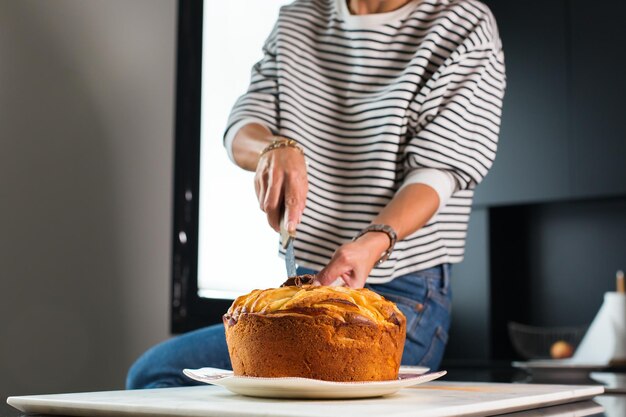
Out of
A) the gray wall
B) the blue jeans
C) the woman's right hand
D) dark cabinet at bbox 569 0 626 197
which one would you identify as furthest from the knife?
dark cabinet at bbox 569 0 626 197

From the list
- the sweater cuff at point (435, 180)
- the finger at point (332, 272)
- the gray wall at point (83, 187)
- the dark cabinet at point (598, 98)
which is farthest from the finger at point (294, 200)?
the dark cabinet at point (598, 98)

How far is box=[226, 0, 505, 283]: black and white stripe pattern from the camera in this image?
1.35 m

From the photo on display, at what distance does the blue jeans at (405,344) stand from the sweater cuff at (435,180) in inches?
6.3

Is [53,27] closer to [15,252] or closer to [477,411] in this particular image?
[15,252]

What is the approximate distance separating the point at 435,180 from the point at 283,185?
10.1 inches

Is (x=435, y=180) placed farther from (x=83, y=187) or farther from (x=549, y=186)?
(x=549, y=186)

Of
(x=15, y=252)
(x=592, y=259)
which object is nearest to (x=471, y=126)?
(x=15, y=252)

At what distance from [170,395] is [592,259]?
303cm

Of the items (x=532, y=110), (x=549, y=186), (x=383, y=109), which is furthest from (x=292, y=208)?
(x=532, y=110)

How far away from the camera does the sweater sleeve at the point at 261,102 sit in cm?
149

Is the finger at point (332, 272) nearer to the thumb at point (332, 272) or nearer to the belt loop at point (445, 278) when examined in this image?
the thumb at point (332, 272)

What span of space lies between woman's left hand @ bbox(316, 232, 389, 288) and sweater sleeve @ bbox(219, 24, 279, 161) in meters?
0.43

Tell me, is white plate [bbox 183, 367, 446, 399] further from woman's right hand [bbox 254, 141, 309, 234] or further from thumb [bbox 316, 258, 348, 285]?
woman's right hand [bbox 254, 141, 309, 234]

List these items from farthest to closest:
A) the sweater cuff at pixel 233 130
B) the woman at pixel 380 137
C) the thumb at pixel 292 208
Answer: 1. the sweater cuff at pixel 233 130
2. the woman at pixel 380 137
3. the thumb at pixel 292 208
